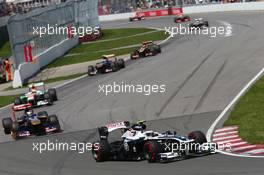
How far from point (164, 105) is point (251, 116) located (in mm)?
5338

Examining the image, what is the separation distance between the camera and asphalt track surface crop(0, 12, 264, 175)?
16047 mm

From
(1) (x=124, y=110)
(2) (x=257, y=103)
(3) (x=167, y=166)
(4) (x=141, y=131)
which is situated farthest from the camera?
(1) (x=124, y=110)

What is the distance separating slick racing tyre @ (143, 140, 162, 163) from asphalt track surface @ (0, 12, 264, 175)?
284 millimetres

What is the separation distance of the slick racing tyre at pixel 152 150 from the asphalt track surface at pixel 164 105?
0.28 m

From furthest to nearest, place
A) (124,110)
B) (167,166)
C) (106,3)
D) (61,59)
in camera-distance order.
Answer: (106,3) → (61,59) → (124,110) → (167,166)

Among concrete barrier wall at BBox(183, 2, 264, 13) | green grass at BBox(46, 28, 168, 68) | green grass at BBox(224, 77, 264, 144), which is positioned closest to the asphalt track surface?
green grass at BBox(224, 77, 264, 144)

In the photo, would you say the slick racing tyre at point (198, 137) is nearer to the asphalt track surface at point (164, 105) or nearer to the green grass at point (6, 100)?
the asphalt track surface at point (164, 105)

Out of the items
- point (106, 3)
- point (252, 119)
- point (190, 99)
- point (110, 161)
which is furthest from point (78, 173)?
point (106, 3)

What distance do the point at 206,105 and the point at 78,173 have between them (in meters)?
9.34

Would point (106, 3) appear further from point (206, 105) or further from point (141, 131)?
point (141, 131)

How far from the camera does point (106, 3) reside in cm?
10762

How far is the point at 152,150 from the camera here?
16.2 meters

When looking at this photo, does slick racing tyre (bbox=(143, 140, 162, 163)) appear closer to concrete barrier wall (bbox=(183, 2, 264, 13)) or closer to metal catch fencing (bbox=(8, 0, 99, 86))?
metal catch fencing (bbox=(8, 0, 99, 86))

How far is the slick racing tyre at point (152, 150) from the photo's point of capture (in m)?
16.1
